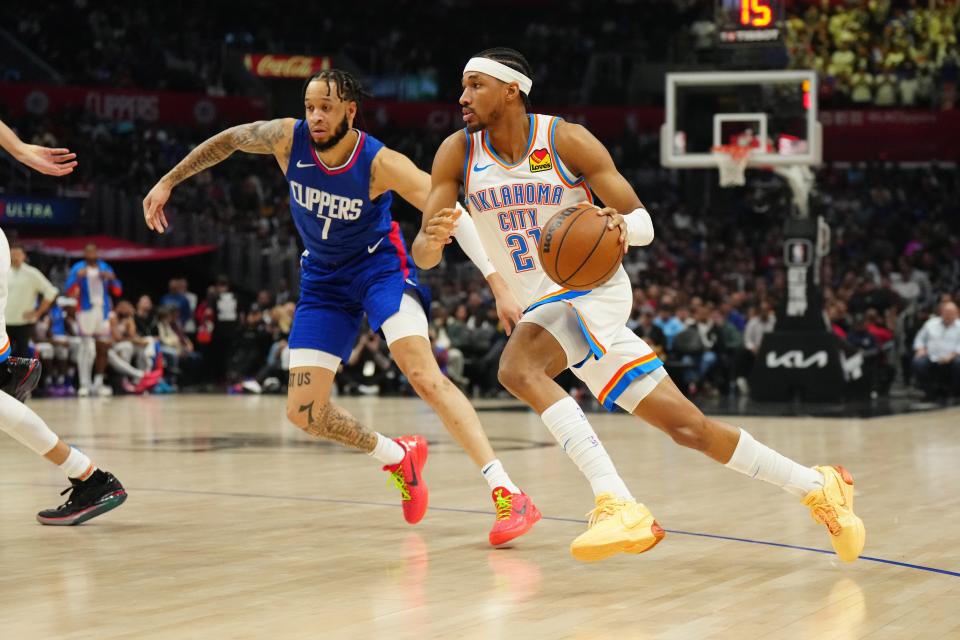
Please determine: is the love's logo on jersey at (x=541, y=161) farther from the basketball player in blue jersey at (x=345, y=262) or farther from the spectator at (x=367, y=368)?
the spectator at (x=367, y=368)

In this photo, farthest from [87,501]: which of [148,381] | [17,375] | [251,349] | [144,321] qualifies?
[251,349]

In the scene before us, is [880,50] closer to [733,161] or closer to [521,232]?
[733,161]

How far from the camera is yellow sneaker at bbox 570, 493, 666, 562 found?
4.80 meters

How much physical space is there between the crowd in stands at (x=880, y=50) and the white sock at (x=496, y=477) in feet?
68.8

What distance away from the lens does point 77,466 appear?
6207mm

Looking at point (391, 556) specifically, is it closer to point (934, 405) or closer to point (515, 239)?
point (515, 239)

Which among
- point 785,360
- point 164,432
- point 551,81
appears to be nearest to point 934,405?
point 785,360

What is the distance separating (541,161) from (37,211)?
63.5ft

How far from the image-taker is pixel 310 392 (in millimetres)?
6309

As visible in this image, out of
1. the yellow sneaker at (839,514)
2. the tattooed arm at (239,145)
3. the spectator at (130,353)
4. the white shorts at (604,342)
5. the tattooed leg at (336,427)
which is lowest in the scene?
the spectator at (130,353)

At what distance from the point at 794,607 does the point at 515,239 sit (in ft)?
6.16

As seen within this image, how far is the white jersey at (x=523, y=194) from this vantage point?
5.39 meters

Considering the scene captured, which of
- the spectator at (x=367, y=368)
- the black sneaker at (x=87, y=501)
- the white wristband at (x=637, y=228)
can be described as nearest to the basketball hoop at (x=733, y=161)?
the spectator at (x=367, y=368)

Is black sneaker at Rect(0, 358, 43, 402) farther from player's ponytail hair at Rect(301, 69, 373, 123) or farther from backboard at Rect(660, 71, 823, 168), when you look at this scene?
backboard at Rect(660, 71, 823, 168)
